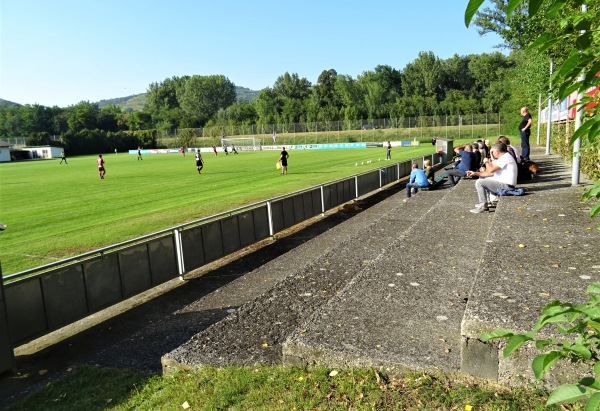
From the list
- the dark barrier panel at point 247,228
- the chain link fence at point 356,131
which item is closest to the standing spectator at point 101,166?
the dark barrier panel at point 247,228

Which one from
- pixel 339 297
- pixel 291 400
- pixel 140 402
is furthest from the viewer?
pixel 339 297

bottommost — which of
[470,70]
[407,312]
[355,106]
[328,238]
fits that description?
[328,238]

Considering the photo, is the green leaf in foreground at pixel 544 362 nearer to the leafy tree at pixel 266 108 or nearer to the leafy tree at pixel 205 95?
the leafy tree at pixel 266 108

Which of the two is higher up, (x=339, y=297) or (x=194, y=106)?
(x=194, y=106)

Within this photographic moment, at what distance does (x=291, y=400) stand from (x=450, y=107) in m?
95.4

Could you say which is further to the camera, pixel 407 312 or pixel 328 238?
pixel 328 238

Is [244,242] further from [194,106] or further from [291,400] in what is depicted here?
[194,106]

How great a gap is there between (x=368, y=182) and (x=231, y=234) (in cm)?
971

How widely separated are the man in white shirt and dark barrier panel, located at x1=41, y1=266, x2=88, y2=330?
7.35 metres

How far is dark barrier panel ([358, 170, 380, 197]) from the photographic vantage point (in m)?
18.2

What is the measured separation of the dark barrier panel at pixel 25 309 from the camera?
607 cm

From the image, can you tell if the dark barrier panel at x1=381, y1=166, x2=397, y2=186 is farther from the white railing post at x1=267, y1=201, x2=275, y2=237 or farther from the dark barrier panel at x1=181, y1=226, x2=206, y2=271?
the dark barrier panel at x1=181, y1=226, x2=206, y2=271

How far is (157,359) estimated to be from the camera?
571cm

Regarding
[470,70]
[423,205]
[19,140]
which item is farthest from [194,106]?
[423,205]
